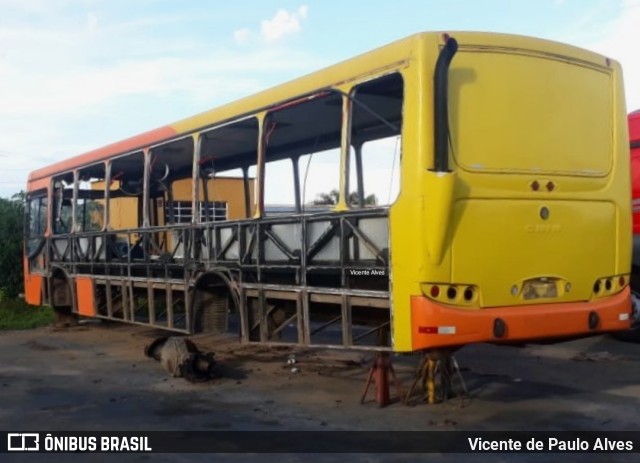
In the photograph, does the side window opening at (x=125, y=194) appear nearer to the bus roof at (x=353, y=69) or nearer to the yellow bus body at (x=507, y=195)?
the bus roof at (x=353, y=69)

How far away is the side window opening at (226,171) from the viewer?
339 inches

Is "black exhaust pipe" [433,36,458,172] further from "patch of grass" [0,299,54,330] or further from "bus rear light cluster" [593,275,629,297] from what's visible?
"patch of grass" [0,299,54,330]

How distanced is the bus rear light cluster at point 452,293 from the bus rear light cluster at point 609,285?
4.14 feet

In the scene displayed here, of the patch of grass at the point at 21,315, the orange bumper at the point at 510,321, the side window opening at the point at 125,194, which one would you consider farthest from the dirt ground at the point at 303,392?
the patch of grass at the point at 21,315

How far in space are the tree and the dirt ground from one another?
5.71m

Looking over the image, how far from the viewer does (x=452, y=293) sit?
233 inches

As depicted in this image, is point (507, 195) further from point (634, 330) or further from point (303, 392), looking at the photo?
point (634, 330)

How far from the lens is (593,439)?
6.09m

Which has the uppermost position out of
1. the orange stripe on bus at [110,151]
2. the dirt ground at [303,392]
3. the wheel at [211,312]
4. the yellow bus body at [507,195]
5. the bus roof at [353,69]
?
the bus roof at [353,69]

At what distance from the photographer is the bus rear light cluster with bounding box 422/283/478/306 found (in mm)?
5832

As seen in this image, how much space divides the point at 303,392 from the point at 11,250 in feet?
35.6

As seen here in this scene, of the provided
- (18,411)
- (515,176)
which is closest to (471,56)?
(515,176)

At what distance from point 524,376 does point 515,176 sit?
3.21m

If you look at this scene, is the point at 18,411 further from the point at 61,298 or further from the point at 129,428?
the point at 61,298
